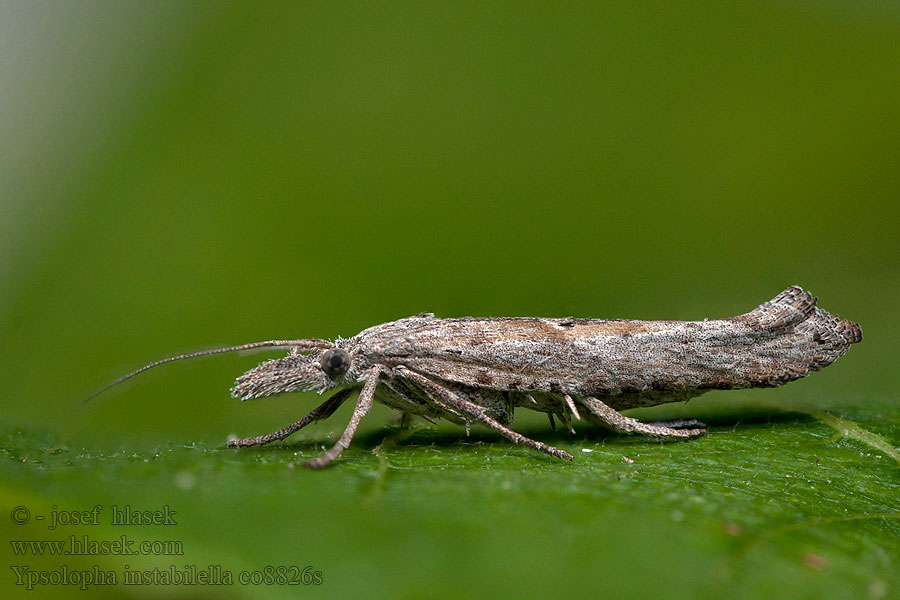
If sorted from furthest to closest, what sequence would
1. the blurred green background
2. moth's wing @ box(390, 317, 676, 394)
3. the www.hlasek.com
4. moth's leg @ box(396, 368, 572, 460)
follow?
1. the blurred green background
2. moth's wing @ box(390, 317, 676, 394)
3. moth's leg @ box(396, 368, 572, 460)
4. the www.hlasek.com

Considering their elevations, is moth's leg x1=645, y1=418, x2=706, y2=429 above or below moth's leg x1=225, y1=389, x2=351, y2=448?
above

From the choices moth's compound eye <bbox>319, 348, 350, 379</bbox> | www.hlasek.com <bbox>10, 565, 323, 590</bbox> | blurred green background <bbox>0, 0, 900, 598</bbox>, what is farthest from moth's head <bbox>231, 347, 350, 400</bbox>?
www.hlasek.com <bbox>10, 565, 323, 590</bbox>

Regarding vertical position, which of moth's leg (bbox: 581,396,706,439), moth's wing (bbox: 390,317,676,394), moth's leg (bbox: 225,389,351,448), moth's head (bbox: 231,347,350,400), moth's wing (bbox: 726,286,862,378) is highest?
moth's wing (bbox: 726,286,862,378)

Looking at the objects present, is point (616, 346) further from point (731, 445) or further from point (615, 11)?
point (615, 11)

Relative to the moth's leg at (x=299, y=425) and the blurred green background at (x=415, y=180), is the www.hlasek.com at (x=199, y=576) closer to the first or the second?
the moth's leg at (x=299, y=425)

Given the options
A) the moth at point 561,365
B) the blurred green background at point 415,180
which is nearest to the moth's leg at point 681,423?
the moth at point 561,365

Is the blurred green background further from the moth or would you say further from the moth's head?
the moth's head

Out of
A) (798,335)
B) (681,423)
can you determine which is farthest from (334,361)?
(798,335)
